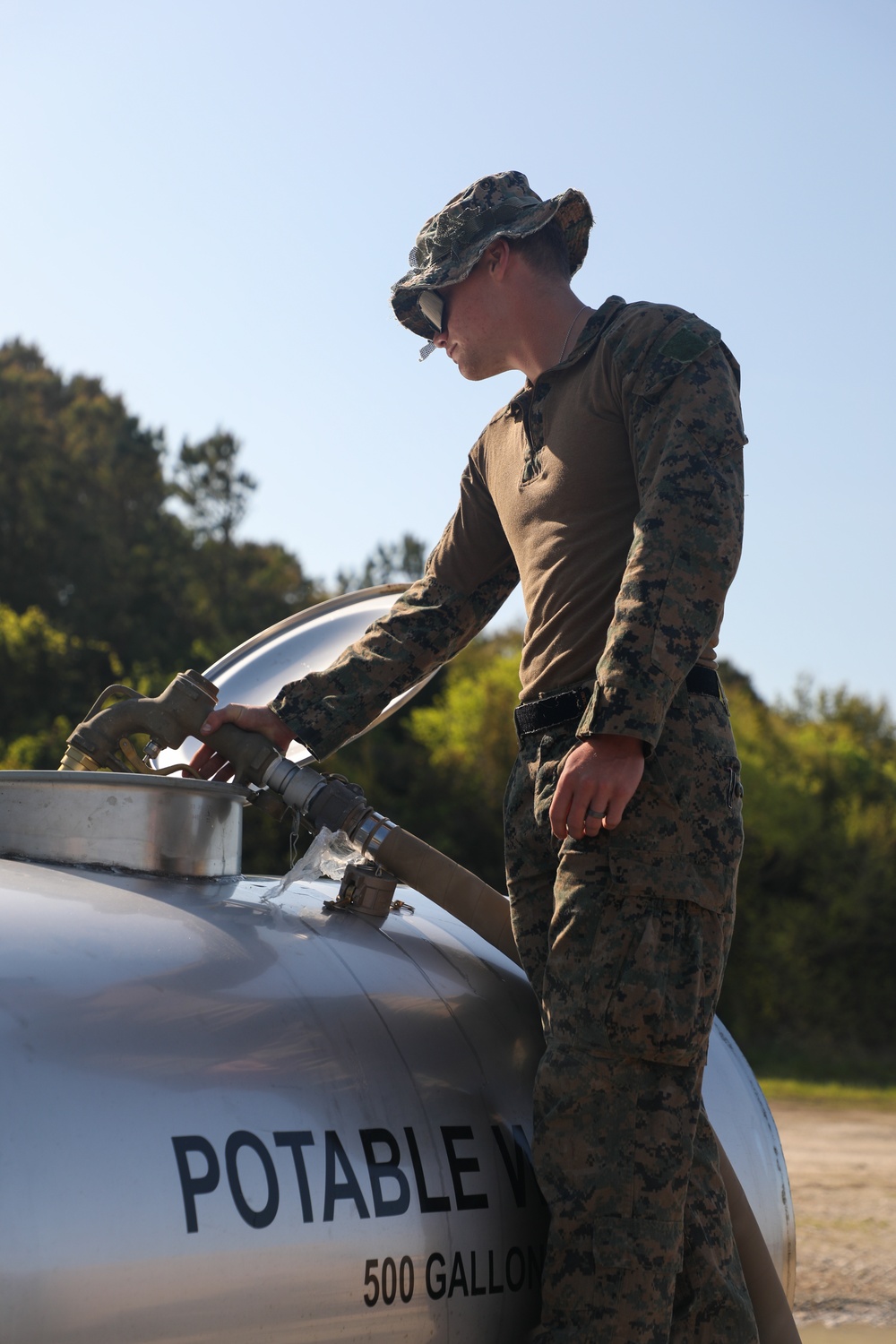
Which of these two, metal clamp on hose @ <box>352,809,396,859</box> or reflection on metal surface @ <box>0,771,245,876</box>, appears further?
metal clamp on hose @ <box>352,809,396,859</box>

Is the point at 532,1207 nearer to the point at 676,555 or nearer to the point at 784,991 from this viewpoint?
the point at 676,555

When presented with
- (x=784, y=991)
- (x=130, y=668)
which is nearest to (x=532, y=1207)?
(x=784, y=991)

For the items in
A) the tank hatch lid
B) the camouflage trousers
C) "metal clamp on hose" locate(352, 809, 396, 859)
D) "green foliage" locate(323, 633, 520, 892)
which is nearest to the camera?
the camouflage trousers

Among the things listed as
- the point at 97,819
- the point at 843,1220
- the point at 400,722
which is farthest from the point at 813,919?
the point at 97,819

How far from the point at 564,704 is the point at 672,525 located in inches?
17.3

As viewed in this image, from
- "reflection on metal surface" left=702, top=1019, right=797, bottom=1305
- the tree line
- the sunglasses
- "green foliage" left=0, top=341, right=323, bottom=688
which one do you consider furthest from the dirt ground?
"green foliage" left=0, top=341, right=323, bottom=688

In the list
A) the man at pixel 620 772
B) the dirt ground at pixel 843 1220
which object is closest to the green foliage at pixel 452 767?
the dirt ground at pixel 843 1220

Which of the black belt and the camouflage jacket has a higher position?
the camouflage jacket

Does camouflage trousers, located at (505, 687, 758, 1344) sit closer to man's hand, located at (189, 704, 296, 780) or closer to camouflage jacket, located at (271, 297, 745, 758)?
camouflage jacket, located at (271, 297, 745, 758)

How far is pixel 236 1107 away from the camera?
207cm

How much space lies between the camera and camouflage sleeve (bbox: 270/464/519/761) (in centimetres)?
306

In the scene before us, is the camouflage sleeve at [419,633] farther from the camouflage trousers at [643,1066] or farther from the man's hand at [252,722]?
the camouflage trousers at [643,1066]

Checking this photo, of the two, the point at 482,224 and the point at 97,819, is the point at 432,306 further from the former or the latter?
the point at 97,819

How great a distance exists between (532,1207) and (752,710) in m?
28.8
